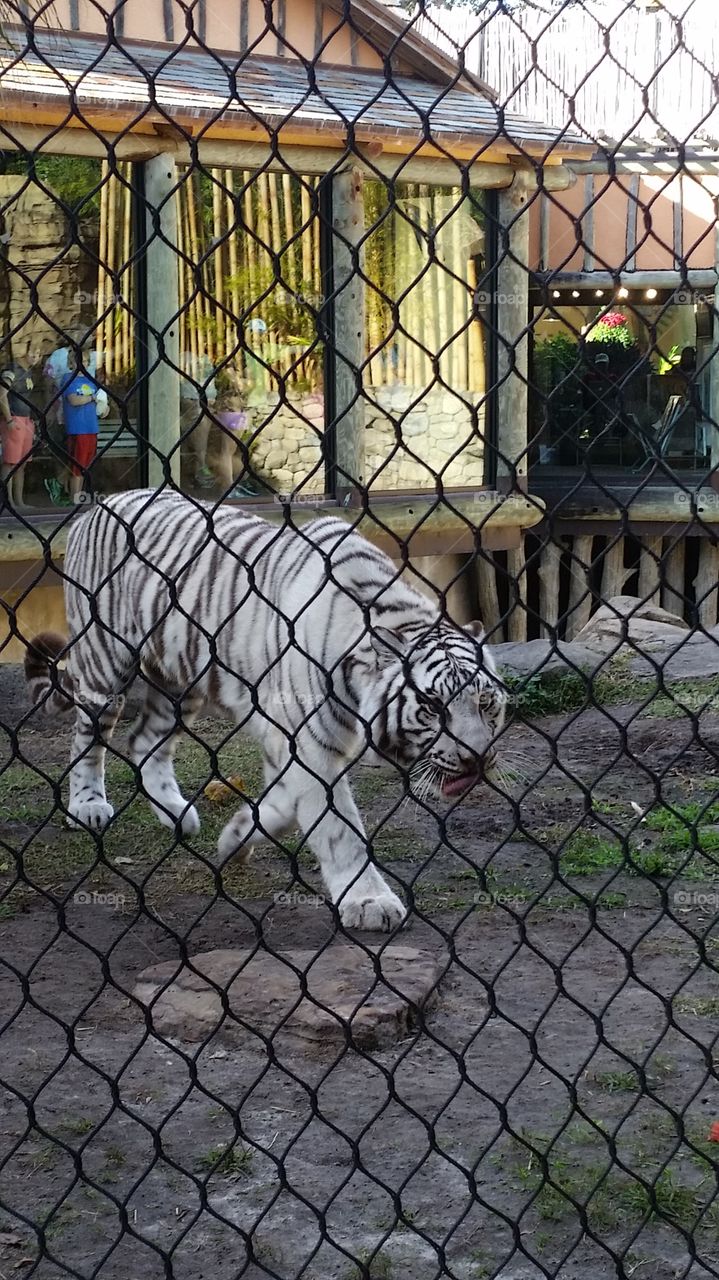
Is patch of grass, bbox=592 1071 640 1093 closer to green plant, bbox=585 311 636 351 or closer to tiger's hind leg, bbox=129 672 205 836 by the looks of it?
tiger's hind leg, bbox=129 672 205 836

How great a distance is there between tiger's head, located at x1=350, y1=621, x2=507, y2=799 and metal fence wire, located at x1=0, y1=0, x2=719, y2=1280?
0.7 inches

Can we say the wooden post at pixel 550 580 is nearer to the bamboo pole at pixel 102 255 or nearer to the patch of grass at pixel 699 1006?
the bamboo pole at pixel 102 255

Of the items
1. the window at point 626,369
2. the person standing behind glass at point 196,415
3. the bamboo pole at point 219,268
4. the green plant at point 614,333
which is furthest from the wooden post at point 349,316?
the green plant at point 614,333

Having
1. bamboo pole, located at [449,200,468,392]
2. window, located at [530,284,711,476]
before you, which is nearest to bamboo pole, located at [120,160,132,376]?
bamboo pole, located at [449,200,468,392]

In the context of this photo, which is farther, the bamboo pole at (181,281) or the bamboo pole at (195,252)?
the bamboo pole at (195,252)

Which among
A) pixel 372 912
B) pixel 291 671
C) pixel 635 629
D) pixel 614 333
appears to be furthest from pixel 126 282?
pixel 372 912

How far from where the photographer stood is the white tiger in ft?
13.3

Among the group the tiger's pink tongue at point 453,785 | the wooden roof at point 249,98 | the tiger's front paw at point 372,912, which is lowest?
the tiger's front paw at point 372,912

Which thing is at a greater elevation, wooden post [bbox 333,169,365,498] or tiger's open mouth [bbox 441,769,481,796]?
tiger's open mouth [bbox 441,769,481,796]

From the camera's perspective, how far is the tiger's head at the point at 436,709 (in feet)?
13.1

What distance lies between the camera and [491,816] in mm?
5672

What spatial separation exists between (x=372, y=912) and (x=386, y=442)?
23.7ft

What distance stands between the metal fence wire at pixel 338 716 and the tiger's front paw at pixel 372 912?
0.05 feet

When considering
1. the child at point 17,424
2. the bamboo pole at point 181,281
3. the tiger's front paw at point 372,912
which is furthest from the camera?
the bamboo pole at point 181,281
